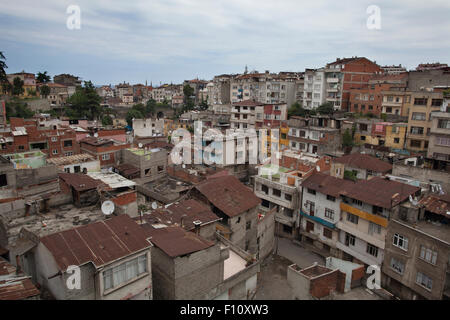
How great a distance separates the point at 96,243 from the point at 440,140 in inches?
1081

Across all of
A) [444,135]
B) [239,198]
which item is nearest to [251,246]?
[239,198]

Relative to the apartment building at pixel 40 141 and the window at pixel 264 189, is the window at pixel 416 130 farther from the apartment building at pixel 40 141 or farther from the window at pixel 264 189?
the apartment building at pixel 40 141

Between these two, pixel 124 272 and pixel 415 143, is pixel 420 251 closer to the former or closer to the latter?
pixel 124 272

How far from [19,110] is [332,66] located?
47.5 meters

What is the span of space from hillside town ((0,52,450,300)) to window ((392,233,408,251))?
0.18 ft

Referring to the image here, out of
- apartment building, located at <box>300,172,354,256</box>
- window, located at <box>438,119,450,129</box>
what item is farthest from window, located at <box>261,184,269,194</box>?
window, located at <box>438,119,450,129</box>

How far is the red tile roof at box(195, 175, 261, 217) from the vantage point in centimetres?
1775

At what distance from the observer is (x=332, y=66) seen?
47.4 m

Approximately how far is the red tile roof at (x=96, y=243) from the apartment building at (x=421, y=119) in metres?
30.5

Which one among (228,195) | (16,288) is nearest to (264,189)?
(228,195)

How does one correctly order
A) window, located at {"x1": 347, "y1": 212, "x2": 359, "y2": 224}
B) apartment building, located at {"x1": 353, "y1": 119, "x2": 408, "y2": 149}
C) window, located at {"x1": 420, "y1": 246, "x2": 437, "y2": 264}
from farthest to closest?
apartment building, located at {"x1": 353, "y1": 119, "x2": 408, "y2": 149}, window, located at {"x1": 347, "y1": 212, "x2": 359, "y2": 224}, window, located at {"x1": 420, "y1": 246, "x2": 437, "y2": 264}

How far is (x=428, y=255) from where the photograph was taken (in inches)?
571

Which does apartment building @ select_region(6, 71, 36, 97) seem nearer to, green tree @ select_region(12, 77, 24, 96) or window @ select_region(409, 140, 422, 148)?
green tree @ select_region(12, 77, 24, 96)

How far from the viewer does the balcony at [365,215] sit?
18.0m
